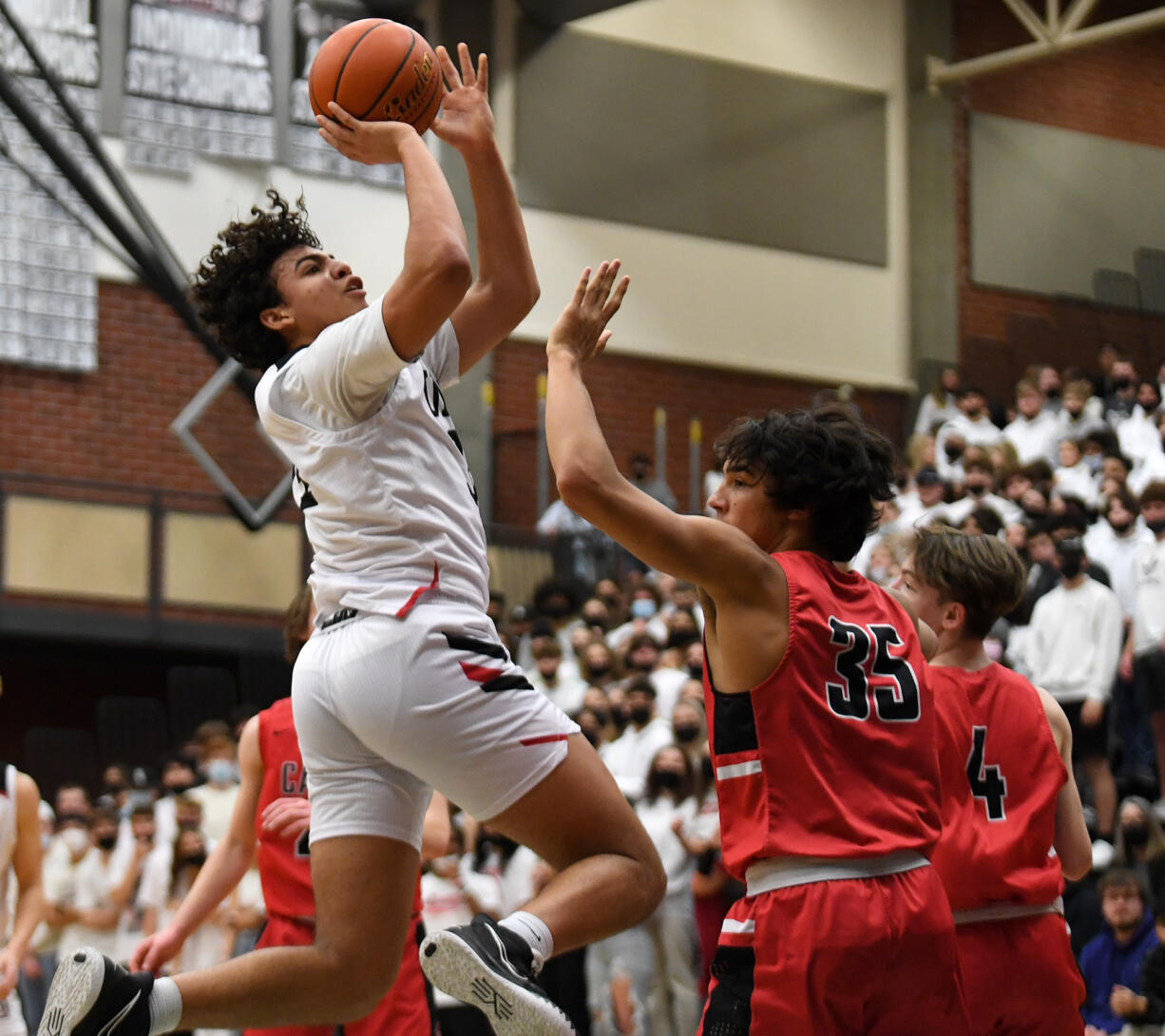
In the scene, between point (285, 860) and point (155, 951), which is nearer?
point (155, 951)

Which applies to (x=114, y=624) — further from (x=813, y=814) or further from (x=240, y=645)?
(x=813, y=814)

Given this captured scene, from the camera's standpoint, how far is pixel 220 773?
1254 cm

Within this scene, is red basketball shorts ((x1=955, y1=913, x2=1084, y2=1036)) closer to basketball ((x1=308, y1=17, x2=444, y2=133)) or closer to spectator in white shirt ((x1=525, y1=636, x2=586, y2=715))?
basketball ((x1=308, y1=17, x2=444, y2=133))

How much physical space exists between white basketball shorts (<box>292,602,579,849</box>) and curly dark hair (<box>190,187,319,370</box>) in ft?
2.70

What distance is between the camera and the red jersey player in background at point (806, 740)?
374 cm

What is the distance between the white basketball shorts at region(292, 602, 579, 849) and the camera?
3854 mm

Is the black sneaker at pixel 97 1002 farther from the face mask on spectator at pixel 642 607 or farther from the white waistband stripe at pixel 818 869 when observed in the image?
the face mask on spectator at pixel 642 607

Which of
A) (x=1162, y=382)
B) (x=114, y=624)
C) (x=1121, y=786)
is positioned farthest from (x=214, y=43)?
(x=1121, y=786)

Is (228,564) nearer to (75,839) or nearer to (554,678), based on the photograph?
(554,678)

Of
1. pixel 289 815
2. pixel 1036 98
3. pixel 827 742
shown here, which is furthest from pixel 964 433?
pixel 827 742

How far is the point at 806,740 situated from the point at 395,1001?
94.5 inches

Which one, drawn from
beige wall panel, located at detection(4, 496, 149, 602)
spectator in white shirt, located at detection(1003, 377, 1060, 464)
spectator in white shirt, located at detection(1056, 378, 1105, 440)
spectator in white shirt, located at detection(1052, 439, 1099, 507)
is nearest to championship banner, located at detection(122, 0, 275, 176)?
beige wall panel, located at detection(4, 496, 149, 602)

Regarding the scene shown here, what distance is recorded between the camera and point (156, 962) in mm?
4828

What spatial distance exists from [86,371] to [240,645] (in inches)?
123
